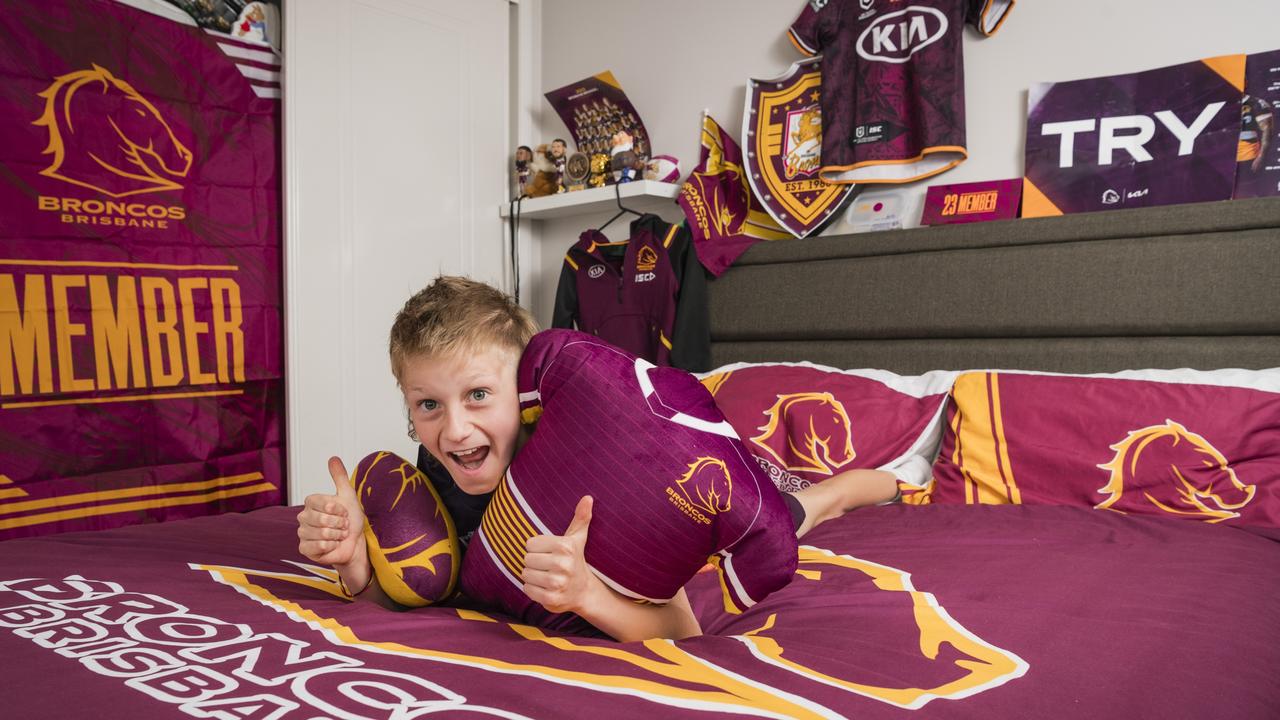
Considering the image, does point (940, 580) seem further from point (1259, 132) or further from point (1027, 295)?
point (1259, 132)

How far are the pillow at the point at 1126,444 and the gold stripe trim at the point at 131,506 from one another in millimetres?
2168

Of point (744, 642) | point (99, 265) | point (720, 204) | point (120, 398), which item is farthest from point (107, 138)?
point (744, 642)

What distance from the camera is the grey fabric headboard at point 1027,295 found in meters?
1.69

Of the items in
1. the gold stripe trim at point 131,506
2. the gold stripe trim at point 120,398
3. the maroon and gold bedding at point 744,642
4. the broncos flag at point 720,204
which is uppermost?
the broncos flag at point 720,204

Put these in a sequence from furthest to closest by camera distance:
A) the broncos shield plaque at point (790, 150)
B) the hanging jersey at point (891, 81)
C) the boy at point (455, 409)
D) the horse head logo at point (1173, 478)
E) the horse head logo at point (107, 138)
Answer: the broncos shield plaque at point (790, 150)
the horse head logo at point (107, 138)
the hanging jersey at point (891, 81)
the horse head logo at point (1173, 478)
the boy at point (455, 409)

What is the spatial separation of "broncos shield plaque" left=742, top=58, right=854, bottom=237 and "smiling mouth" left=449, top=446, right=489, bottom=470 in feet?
5.21

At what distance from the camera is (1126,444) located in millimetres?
1492

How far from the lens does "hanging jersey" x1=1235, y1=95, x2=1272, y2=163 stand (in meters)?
1.75

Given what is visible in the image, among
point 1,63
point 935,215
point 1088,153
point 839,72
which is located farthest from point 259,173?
point 1088,153

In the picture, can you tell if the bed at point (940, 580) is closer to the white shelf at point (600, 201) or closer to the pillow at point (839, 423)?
the pillow at point (839, 423)

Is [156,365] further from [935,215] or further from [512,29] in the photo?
[935,215]

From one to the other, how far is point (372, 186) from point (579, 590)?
2.31m

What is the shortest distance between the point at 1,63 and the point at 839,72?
2.32 meters

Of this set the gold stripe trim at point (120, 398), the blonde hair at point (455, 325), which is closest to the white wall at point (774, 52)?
the gold stripe trim at point (120, 398)
